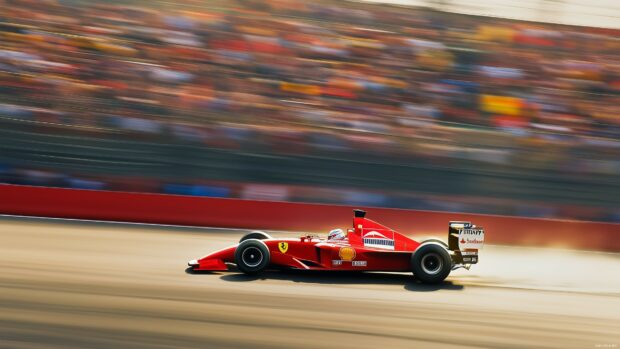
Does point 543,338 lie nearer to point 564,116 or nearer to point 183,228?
point 183,228

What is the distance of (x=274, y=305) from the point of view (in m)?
6.94

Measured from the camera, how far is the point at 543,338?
6.34 m

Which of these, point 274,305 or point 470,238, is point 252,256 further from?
point 470,238

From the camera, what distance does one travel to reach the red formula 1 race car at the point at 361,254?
7961 millimetres

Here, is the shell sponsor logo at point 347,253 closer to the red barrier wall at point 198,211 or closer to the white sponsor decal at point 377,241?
the white sponsor decal at point 377,241

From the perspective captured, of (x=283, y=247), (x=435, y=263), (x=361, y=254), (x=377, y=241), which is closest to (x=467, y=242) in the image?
(x=435, y=263)

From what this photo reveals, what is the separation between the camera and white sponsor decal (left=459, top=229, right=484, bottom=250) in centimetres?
801

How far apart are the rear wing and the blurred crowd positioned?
586 centimetres

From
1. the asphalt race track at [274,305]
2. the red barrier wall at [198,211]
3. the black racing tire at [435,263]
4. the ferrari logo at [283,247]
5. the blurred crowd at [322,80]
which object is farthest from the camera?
the blurred crowd at [322,80]

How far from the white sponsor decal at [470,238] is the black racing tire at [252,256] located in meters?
2.32

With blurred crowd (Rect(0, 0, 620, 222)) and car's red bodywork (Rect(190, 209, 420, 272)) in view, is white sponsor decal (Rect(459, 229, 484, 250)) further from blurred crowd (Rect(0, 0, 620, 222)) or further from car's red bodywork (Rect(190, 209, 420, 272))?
blurred crowd (Rect(0, 0, 620, 222))

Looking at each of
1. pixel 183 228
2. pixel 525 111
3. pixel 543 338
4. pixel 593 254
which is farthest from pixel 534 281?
pixel 525 111

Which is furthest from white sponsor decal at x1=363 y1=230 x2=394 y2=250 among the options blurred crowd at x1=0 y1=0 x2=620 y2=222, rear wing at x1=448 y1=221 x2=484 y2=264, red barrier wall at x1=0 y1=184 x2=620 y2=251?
blurred crowd at x1=0 y1=0 x2=620 y2=222

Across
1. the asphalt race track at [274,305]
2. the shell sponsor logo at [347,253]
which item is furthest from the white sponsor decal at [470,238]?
the shell sponsor logo at [347,253]
